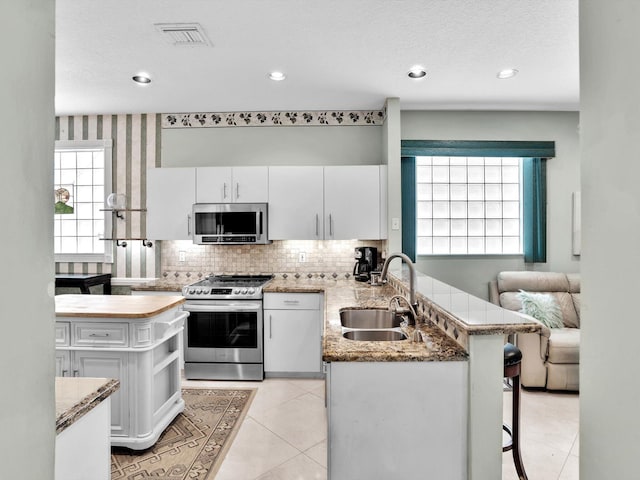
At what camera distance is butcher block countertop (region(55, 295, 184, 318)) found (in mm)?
2285

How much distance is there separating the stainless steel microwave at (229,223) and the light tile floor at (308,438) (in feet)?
4.63

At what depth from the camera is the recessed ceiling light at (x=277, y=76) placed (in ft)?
10.4

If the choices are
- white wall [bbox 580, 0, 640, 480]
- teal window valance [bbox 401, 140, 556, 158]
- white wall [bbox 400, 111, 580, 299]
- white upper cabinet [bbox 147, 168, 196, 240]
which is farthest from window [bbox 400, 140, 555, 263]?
white wall [bbox 580, 0, 640, 480]

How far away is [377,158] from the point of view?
13.9 ft

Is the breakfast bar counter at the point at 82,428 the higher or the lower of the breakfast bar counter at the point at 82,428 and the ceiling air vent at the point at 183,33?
the lower

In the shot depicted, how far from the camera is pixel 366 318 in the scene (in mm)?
2512

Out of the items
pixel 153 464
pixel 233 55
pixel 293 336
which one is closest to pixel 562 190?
pixel 293 336

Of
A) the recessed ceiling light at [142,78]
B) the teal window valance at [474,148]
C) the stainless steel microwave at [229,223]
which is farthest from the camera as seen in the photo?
the teal window valance at [474,148]

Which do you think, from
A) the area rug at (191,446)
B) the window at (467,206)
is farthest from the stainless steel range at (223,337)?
the window at (467,206)

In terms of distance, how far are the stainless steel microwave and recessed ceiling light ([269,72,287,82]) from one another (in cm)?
121

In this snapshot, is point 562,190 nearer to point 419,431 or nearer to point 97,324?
point 419,431

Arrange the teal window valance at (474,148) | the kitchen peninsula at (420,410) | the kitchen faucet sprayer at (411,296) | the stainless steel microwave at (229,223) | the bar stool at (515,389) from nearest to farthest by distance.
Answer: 1. the kitchen peninsula at (420,410)
2. the kitchen faucet sprayer at (411,296)
3. the bar stool at (515,389)
4. the stainless steel microwave at (229,223)
5. the teal window valance at (474,148)

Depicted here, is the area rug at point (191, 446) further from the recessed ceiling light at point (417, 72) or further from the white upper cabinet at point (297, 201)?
the recessed ceiling light at point (417, 72)

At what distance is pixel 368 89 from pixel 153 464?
336 cm
